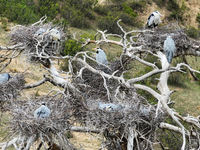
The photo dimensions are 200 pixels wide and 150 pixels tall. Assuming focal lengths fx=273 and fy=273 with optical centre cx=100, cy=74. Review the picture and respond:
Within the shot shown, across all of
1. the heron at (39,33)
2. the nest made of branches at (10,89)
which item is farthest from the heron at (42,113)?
the heron at (39,33)

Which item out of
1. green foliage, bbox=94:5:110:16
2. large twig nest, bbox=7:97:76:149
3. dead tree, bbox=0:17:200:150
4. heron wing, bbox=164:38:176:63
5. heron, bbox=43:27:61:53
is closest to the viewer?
large twig nest, bbox=7:97:76:149

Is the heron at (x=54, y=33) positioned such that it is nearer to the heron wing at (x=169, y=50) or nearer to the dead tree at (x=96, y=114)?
the dead tree at (x=96, y=114)

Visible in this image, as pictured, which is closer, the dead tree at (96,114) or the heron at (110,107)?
the dead tree at (96,114)

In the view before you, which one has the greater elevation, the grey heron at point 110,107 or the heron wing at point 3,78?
the grey heron at point 110,107

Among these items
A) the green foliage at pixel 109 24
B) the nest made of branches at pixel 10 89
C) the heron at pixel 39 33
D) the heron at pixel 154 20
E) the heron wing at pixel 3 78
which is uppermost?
the heron at pixel 154 20

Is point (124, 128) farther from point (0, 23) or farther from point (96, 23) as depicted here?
point (96, 23)

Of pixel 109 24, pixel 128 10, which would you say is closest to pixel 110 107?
pixel 109 24

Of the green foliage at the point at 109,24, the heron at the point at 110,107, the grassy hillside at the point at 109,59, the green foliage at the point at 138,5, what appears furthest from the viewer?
the green foliage at the point at 138,5

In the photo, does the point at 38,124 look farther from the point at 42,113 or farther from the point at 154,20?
the point at 154,20

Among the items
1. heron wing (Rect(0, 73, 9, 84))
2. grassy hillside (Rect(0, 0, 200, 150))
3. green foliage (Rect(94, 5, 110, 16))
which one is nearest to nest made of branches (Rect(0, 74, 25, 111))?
heron wing (Rect(0, 73, 9, 84))

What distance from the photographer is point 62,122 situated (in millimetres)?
4652

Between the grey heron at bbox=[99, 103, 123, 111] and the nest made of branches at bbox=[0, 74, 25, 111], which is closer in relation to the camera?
the grey heron at bbox=[99, 103, 123, 111]

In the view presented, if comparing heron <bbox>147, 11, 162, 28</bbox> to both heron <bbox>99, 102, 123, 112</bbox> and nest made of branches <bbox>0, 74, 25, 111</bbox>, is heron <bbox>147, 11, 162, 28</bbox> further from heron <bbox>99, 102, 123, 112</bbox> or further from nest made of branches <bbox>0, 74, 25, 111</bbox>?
nest made of branches <bbox>0, 74, 25, 111</bbox>

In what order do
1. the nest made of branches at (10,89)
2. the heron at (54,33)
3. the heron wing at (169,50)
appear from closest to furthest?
the heron wing at (169,50)
the nest made of branches at (10,89)
the heron at (54,33)
